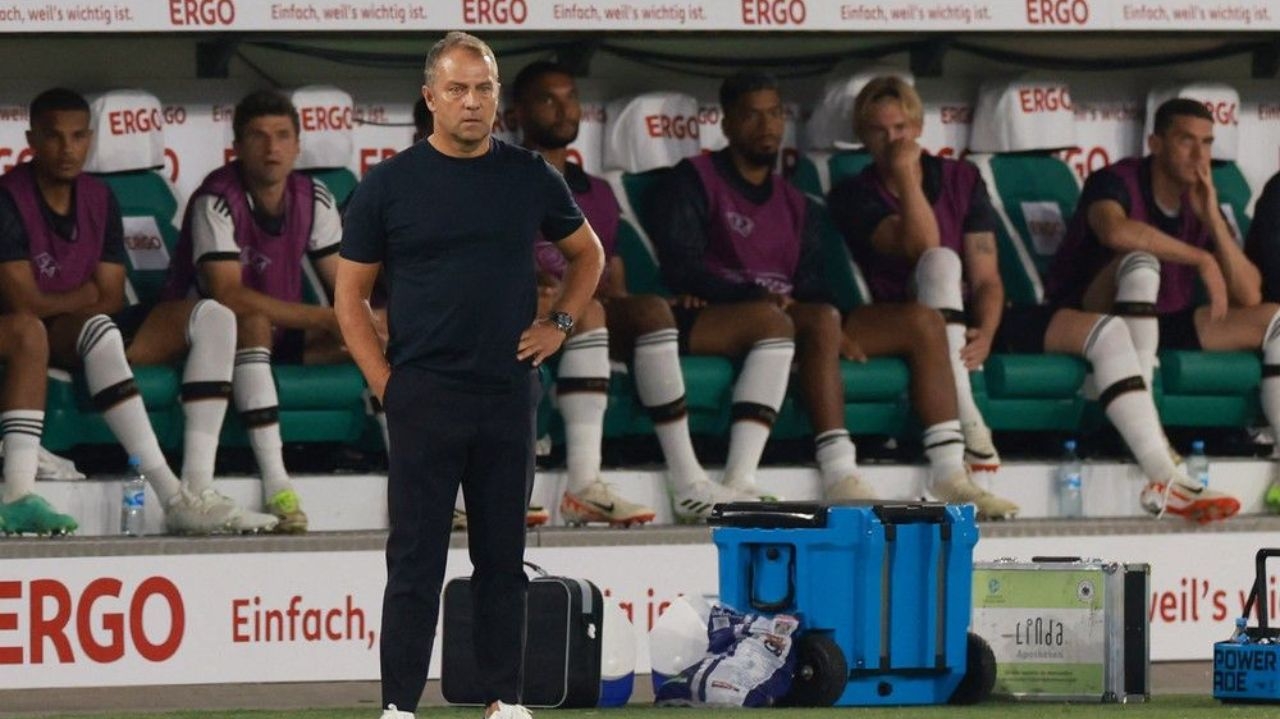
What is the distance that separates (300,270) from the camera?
9.94 meters

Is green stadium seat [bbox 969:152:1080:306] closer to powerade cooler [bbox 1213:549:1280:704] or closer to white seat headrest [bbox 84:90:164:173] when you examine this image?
white seat headrest [bbox 84:90:164:173]

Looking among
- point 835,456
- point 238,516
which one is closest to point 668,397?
point 835,456

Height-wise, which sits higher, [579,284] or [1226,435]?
[579,284]

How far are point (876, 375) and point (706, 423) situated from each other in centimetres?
64

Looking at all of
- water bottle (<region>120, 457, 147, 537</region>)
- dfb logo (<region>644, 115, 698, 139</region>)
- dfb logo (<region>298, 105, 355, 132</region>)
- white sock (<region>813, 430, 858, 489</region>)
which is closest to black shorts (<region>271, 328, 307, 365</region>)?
water bottle (<region>120, 457, 147, 537</region>)

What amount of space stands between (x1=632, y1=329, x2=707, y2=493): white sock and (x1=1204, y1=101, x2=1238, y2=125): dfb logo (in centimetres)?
282

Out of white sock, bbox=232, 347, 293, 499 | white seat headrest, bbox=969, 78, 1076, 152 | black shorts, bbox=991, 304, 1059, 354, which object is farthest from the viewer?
white seat headrest, bbox=969, 78, 1076, 152

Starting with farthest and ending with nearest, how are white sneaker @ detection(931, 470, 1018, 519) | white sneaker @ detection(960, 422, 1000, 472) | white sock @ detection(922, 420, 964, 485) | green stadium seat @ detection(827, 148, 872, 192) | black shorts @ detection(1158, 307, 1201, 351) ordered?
green stadium seat @ detection(827, 148, 872, 192) → black shorts @ detection(1158, 307, 1201, 351) → white sneaker @ detection(960, 422, 1000, 472) → white sock @ detection(922, 420, 964, 485) → white sneaker @ detection(931, 470, 1018, 519)

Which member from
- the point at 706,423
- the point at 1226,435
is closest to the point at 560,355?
the point at 706,423

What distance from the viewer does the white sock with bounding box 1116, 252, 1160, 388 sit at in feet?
34.0

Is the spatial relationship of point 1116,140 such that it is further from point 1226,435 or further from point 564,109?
point 564,109

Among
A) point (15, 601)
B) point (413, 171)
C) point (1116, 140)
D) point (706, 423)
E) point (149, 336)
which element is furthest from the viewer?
point (1116, 140)

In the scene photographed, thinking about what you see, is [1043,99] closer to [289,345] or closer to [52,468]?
[289,345]
